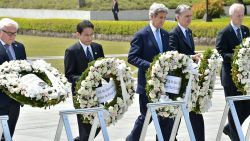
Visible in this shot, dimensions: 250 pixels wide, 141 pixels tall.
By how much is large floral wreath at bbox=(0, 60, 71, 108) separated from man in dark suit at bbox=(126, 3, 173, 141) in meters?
1.47

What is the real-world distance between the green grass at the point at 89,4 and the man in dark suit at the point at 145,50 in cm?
4321

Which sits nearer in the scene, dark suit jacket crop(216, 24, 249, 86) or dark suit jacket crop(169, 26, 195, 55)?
dark suit jacket crop(169, 26, 195, 55)

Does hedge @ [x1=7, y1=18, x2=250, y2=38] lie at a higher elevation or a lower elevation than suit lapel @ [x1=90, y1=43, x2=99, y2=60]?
lower

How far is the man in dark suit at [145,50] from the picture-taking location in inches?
430

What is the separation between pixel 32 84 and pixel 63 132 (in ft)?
14.1

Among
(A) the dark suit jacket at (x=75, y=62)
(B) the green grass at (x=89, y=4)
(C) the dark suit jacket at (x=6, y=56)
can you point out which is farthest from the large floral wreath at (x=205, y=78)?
(B) the green grass at (x=89, y=4)

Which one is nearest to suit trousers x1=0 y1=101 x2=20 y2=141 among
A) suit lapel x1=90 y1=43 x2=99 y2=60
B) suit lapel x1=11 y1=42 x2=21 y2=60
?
suit lapel x1=11 y1=42 x2=21 y2=60

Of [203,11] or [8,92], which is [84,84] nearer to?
[8,92]

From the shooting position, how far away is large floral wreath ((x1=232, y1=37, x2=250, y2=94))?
Answer: 37.6 ft

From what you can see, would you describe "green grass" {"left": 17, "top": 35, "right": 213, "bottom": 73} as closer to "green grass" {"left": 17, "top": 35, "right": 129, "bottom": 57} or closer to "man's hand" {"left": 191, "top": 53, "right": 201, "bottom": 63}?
"green grass" {"left": 17, "top": 35, "right": 129, "bottom": 57}

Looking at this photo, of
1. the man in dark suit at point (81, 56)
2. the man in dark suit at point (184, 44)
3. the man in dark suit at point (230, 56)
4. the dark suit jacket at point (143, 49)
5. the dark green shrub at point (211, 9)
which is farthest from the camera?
the dark green shrub at point (211, 9)

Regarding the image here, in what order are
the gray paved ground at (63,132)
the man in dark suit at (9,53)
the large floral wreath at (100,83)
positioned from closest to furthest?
the large floral wreath at (100,83) < the man in dark suit at (9,53) < the gray paved ground at (63,132)

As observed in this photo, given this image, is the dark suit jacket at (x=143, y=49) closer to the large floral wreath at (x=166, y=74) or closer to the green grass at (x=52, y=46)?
the large floral wreath at (x=166, y=74)

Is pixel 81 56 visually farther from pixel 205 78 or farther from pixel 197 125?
pixel 197 125
